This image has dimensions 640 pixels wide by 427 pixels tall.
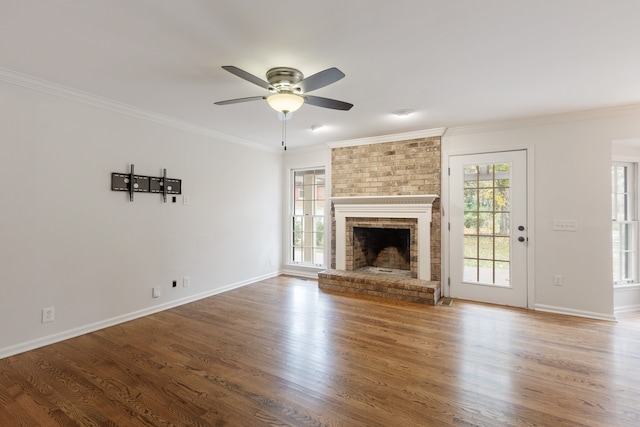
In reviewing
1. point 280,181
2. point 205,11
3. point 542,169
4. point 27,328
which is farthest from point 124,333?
point 542,169

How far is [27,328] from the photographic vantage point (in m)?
2.83

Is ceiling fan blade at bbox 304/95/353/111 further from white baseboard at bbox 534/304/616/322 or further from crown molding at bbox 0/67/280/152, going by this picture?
white baseboard at bbox 534/304/616/322

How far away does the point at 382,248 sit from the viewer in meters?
5.63

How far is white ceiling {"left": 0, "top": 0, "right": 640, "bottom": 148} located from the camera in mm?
1862

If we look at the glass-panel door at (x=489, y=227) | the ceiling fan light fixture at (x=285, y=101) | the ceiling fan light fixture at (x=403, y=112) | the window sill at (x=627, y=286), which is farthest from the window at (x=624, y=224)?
the ceiling fan light fixture at (x=285, y=101)

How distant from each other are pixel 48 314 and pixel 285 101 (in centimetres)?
312

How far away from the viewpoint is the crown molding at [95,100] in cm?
273

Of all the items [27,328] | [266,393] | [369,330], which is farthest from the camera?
[369,330]

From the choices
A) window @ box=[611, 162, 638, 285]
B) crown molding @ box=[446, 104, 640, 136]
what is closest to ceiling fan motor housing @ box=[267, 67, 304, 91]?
crown molding @ box=[446, 104, 640, 136]

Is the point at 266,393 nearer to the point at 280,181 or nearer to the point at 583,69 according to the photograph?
the point at 583,69

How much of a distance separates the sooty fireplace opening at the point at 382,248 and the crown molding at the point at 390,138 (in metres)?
1.50

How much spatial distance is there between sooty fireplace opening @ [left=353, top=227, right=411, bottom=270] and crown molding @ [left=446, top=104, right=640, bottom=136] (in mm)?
1822

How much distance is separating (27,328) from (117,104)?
96.8 inches

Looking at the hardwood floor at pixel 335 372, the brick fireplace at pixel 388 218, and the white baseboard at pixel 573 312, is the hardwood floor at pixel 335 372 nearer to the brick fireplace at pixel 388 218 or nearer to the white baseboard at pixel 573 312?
the white baseboard at pixel 573 312
